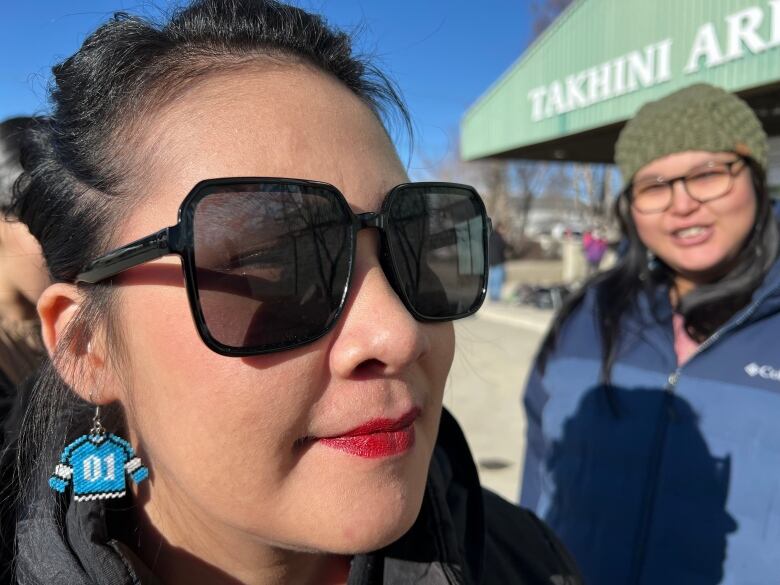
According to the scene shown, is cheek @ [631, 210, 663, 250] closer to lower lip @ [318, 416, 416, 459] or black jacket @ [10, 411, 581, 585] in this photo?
black jacket @ [10, 411, 581, 585]

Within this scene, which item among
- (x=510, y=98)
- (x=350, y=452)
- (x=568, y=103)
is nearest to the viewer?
(x=350, y=452)

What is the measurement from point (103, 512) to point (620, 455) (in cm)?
162

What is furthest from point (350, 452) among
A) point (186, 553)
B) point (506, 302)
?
point (506, 302)

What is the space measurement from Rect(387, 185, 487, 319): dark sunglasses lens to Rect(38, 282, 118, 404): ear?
23.0 inches

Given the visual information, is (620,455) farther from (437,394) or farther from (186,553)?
(186,553)

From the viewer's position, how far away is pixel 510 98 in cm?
1029

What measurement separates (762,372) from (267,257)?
63.6 inches

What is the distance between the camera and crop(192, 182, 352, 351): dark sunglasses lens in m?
0.87

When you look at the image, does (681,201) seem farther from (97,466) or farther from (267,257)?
(97,466)

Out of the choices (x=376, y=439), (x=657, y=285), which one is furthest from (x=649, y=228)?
(x=376, y=439)

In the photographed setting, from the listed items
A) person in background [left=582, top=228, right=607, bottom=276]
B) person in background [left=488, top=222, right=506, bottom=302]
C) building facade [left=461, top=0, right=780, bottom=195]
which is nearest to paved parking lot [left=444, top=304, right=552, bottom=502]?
person in background [left=488, top=222, right=506, bottom=302]

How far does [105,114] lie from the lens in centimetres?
99

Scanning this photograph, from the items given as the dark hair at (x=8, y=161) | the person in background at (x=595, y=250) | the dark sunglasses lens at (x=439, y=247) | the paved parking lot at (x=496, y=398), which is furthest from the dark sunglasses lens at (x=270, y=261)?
the person in background at (x=595, y=250)

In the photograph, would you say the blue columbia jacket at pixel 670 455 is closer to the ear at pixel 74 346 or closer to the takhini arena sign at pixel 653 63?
the ear at pixel 74 346
